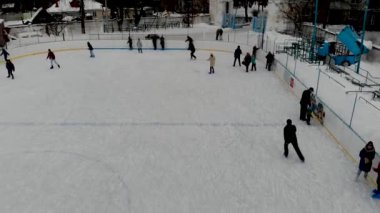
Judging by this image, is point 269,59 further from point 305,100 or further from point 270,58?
point 305,100

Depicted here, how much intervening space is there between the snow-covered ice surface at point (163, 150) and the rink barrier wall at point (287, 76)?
10.2 inches

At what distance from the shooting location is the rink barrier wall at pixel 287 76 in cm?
864

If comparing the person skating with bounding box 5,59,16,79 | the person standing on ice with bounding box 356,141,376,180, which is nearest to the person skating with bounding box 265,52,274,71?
the person standing on ice with bounding box 356,141,376,180

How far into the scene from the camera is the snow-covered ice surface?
23.0ft

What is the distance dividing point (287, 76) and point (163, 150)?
7.88 metres

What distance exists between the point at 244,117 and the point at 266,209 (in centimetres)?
494

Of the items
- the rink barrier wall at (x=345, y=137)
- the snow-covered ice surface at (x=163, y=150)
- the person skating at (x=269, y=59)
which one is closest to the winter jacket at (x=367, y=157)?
the rink barrier wall at (x=345, y=137)

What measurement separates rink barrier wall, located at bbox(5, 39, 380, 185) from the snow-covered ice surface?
26cm

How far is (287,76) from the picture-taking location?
15.0m

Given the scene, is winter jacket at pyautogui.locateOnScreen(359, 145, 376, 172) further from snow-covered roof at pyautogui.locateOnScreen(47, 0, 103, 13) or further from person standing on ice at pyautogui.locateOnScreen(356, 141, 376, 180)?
snow-covered roof at pyautogui.locateOnScreen(47, 0, 103, 13)

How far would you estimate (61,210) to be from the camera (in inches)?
261

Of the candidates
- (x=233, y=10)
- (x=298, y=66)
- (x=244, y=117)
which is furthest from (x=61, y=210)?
(x=233, y=10)

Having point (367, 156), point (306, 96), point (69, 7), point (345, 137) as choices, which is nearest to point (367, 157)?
point (367, 156)

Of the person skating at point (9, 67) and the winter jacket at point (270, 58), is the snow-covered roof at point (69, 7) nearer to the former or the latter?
the person skating at point (9, 67)
